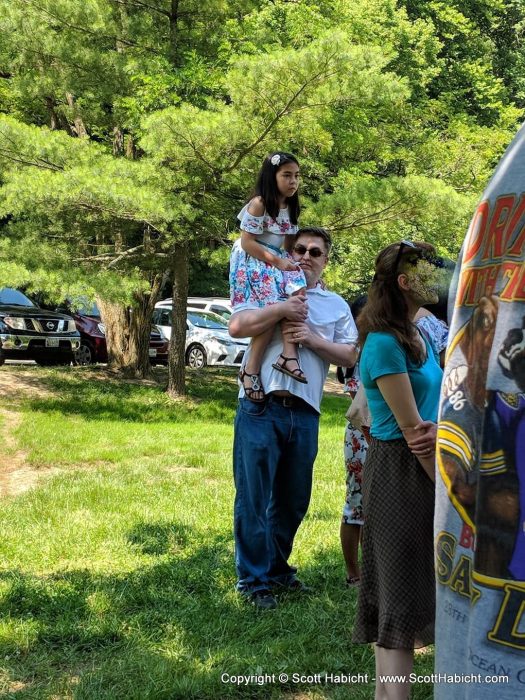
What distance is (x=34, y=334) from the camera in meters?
17.0

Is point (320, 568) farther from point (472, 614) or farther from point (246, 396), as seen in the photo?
point (472, 614)

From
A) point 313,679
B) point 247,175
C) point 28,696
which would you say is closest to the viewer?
point 28,696

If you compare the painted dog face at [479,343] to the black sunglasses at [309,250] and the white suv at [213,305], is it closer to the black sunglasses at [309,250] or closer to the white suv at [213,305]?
the black sunglasses at [309,250]

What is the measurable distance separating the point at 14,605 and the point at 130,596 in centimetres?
60

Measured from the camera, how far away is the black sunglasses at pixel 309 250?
4.54 metres

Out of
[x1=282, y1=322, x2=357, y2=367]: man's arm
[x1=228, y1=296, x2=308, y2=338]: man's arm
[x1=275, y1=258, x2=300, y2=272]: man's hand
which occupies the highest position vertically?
[x1=275, y1=258, x2=300, y2=272]: man's hand

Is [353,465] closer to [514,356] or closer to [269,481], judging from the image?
[269,481]

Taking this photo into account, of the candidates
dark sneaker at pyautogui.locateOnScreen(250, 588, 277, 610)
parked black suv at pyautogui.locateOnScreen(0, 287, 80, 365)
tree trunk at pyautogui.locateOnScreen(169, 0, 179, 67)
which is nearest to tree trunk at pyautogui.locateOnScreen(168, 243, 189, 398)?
tree trunk at pyautogui.locateOnScreen(169, 0, 179, 67)

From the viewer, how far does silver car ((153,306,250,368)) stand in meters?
22.0

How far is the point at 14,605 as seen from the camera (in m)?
4.15

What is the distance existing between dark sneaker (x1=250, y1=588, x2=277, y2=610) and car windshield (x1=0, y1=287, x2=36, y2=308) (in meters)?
14.8

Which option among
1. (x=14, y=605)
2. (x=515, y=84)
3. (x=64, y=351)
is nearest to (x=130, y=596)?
(x=14, y=605)

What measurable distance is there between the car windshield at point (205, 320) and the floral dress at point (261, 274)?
17.7 m

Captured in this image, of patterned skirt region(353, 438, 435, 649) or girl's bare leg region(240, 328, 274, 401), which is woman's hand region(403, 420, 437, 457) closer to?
patterned skirt region(353, 438, 435, 649)
